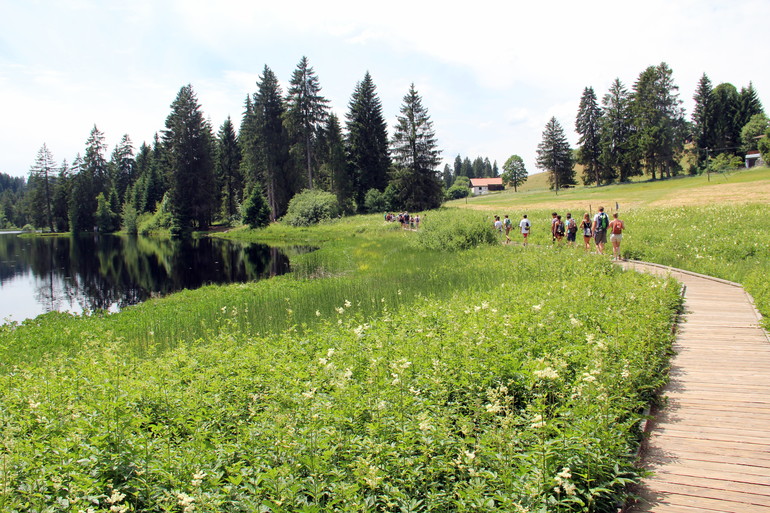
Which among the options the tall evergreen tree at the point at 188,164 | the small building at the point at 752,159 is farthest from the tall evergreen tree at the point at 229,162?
the small building at the point at 752,159

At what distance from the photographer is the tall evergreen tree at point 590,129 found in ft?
271

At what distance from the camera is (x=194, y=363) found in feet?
23.5

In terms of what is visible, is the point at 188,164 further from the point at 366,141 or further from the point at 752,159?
the point at 752,159

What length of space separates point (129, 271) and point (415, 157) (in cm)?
4383

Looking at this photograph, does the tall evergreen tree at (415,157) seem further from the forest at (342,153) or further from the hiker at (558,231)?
the hiker at (558,231)

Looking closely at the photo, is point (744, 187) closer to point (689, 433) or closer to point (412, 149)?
point (412, 149)

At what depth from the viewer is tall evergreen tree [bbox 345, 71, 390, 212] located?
2736 inches

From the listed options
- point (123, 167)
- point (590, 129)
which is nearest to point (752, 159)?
point (590, 129)

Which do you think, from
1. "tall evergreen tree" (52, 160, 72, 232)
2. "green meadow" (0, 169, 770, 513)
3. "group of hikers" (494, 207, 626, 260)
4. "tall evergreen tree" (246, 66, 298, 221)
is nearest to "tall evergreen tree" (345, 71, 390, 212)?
"tall evergreen tree" (246, 66, 298, 221)

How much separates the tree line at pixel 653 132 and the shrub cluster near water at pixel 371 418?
75172 mm

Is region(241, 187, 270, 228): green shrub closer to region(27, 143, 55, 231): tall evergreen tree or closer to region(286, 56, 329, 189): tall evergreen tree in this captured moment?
region(286, 56, 329, 189): tall evergreen tree

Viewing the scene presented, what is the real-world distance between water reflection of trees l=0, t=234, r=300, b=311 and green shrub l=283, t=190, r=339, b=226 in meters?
11.0

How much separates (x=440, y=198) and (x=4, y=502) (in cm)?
6797

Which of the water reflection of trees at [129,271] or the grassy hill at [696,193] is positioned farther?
the grassy hill at [696,193]
